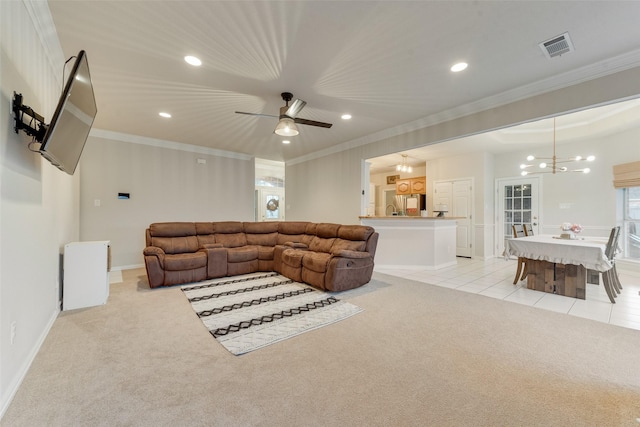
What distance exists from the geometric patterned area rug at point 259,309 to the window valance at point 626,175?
222 inches

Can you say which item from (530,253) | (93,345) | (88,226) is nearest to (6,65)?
(93,345)

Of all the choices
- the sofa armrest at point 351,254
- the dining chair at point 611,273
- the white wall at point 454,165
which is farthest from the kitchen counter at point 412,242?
the dining chair at point 611,273

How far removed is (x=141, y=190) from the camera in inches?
205

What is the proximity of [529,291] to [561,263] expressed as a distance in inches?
21.8

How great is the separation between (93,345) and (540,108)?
206 inches

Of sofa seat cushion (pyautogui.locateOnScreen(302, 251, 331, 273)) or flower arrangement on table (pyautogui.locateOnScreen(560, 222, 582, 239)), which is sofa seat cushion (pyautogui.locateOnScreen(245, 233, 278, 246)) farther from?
flower arrangement on table (pyautogui.locateOnScreen(560, 222, 582, 239))

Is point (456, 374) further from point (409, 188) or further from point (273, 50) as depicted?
point (409, 188)

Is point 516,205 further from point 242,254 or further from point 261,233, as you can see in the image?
point 242,254

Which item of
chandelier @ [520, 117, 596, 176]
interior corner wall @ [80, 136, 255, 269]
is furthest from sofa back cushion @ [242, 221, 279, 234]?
chandelier @ [520, 117, 596, 176]

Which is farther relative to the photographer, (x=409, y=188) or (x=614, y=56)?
(x=409, y=188)

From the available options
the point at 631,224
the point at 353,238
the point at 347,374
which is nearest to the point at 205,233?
the point at 353,238

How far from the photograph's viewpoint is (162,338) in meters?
2.25

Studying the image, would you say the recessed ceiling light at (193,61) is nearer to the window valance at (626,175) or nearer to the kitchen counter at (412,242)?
the kitchen counter at (412,242)

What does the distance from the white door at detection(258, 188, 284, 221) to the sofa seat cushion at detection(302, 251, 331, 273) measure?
18.2 ft
